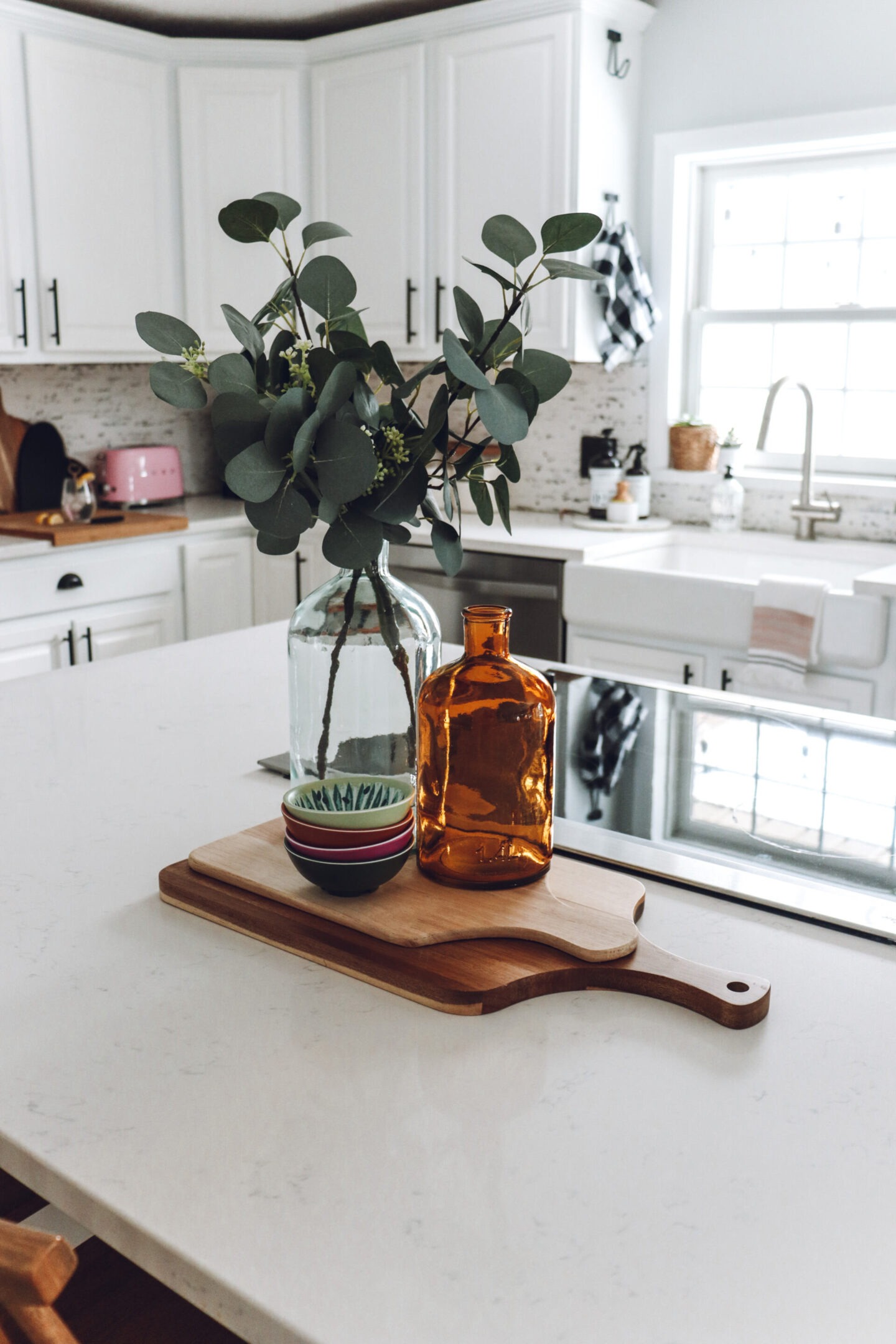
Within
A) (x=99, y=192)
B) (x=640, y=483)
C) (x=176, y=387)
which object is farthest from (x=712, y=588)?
(x=99, y=192)

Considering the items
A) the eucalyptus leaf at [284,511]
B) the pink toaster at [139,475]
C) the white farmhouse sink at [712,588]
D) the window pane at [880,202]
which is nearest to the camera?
the eucalyptus leaf at [284,511]

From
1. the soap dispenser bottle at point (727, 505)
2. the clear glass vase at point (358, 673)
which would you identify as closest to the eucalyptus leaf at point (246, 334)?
the clear glass vase at point (358, 673)

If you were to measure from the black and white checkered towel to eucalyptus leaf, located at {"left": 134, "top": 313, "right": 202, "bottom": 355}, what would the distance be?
2748mm

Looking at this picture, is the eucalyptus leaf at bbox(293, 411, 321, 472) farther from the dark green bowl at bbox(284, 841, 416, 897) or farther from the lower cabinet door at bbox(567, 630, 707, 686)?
Result: the lower cabinet door at bbox(567, 630, 707, 686)

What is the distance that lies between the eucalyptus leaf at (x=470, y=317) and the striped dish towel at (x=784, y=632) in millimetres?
1915

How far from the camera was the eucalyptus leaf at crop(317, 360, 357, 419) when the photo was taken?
39.2 inches

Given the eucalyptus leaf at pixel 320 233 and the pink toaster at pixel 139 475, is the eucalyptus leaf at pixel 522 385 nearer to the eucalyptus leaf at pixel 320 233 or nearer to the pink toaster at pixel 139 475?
the eucalyptus leaf at pixel 320 233

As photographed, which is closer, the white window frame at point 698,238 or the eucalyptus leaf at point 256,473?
the eucalyptus leaf at point 256,473

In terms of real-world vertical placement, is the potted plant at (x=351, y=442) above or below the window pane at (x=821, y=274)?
below

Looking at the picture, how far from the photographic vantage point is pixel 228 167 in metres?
3.96

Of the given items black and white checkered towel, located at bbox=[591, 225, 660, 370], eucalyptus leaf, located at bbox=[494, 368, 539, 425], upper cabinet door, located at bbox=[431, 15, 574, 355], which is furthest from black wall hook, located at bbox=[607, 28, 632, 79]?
eucalyptus leaf, located at bbox=[494, 368, 539, 425]

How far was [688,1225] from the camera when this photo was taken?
692 mm

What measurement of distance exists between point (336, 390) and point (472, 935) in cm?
46

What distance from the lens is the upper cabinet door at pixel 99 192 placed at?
3.59 metres
